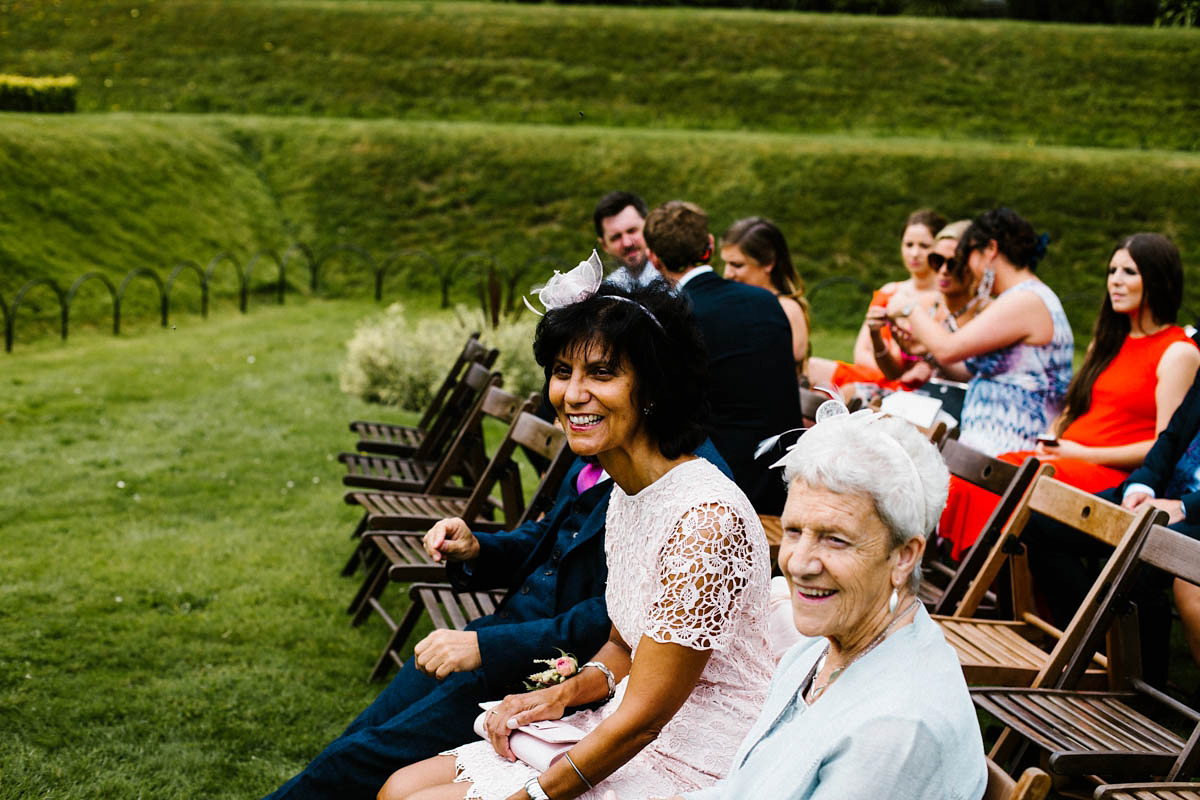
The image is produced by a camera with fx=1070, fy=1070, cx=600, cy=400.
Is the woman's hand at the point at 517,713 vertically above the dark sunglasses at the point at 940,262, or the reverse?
the dark sunglasses at the point at 940,262

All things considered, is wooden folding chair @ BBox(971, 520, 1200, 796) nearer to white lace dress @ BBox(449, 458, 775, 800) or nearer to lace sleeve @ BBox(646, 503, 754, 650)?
white lace dress @ BBox(449, 458, 775, 800)

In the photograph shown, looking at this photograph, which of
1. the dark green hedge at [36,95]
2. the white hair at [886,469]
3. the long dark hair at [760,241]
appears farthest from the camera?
the dark green hedge at [36,95]

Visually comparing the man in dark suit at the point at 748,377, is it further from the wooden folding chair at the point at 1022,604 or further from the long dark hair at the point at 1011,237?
the long dark hair at the point at 1011,237

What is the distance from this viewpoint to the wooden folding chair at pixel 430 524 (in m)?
4.52

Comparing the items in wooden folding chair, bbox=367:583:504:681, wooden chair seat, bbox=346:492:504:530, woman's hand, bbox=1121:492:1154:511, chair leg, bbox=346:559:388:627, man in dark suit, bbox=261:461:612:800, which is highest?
woman's hand, bbox=1121:492:1154:511

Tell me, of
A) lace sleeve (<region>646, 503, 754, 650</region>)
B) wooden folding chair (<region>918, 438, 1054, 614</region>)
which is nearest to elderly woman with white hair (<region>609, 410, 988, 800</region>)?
lace sleeve (<region>646, 503, 754, 650</region>)

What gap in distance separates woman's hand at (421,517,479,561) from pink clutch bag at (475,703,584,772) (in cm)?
88

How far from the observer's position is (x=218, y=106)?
2389 cm

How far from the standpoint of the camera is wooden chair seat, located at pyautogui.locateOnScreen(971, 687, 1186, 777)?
3.16m

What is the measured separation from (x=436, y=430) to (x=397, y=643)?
2.13 m

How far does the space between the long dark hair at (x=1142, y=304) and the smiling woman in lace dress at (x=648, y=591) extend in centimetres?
332

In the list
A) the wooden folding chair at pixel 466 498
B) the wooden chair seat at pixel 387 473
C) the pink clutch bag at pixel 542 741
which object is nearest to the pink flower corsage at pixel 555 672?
the pink clutch bag at pixel 542 741

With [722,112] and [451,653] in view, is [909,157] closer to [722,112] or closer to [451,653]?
[722,112]

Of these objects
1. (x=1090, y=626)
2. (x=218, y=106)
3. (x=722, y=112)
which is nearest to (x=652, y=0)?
(x=722, y=112)
